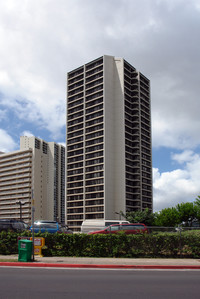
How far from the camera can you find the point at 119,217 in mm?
87625

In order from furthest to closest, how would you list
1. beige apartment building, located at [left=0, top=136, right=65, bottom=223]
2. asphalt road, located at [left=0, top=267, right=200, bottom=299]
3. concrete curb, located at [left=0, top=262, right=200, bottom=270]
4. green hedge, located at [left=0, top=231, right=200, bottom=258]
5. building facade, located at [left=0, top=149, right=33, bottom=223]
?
beige apartment building, located at [left=0, top=136, right=65, bottom=223] < building facade, located at [left=0, top=149, right=33, bottom=223] < green hedge, located at [left=0, top=231, right=200, bottom=258] < concrete curb, located at [left=0, top=262, right=200, bottom=270] < asphalt road, located at [left=0, top=267, right=200, bottom=299]

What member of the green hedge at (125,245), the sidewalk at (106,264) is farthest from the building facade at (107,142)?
the sidewalk at (106,264)

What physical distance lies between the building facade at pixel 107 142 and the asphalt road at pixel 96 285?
250 ft

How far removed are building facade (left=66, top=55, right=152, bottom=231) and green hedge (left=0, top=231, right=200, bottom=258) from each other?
231 feet

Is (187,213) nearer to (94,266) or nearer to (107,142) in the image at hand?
(107,142)

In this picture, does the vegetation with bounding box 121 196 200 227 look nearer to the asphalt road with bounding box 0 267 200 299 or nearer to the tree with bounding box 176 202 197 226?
the tree with bounding box 176 202 197 226

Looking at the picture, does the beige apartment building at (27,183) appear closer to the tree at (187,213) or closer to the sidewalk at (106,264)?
the tree at (187,213)

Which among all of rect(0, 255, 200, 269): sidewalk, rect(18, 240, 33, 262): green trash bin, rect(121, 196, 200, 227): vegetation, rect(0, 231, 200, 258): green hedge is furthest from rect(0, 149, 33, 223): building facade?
rect(0, 255, 200, 269): sidewalk

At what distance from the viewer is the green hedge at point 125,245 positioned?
17859mm

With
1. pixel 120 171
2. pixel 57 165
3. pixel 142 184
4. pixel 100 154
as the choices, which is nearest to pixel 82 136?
pixel 100 154

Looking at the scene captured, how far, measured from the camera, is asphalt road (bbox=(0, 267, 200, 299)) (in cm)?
862

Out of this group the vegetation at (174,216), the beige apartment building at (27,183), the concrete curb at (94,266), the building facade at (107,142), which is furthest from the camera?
the beige apartment building at (27,183)

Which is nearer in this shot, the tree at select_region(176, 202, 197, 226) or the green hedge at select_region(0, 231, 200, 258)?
the green hedge at select_region(0, 231, 200, 258)

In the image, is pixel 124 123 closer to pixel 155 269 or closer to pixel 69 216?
pixel 69 216
